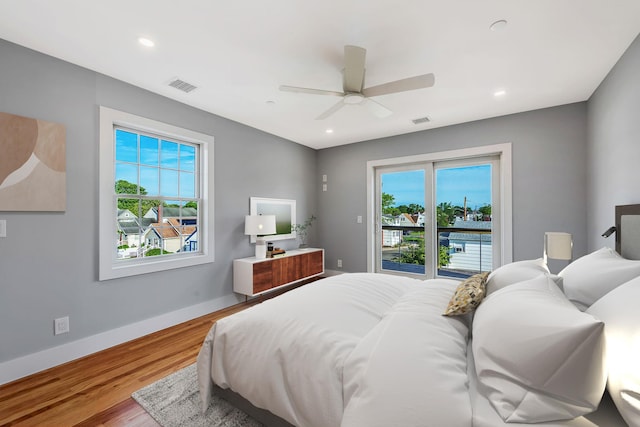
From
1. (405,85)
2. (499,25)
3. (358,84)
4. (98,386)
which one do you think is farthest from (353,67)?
(98,386)

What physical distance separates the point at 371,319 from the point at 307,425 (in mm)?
601

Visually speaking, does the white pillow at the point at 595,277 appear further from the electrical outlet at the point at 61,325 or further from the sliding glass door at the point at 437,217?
the electrical outlet at the point at 61,325

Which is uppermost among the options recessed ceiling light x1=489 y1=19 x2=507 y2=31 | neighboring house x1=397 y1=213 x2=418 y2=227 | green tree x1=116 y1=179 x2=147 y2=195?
recessed ceiling light x1=489 y1=19 x2=507 y2=31

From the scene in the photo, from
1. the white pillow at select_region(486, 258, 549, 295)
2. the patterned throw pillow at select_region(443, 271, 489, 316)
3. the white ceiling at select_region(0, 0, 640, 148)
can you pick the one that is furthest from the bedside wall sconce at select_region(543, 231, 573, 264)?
the white ceiling at select_region(0, 0, 640, 148)

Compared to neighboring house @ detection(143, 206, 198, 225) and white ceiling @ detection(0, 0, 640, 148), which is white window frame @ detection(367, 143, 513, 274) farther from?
neighboring house @ detection(143, 206, 198, 225)

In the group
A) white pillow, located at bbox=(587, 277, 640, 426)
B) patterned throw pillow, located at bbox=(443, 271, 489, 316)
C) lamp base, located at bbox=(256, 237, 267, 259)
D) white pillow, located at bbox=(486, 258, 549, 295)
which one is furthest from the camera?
lamp base, located at bbox=(256, 237, 267, 259)

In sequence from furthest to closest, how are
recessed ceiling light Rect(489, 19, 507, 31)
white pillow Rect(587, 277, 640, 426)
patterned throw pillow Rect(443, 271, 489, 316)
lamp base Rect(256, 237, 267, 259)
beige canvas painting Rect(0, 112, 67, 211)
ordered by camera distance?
lamp base Rect(256, 237, 267, 259) → beige canvas painting Rect(0, 112, 67, 211) → recessed ceiling light Rect(489, 19, 507, 31) → patterned throw pillow Rect(443, 271, 489, 316) → white pillow Rect(587, 277, 640, 426)

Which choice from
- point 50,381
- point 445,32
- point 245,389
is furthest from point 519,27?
point 50,381

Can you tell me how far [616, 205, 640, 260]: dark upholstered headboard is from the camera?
1.93 m

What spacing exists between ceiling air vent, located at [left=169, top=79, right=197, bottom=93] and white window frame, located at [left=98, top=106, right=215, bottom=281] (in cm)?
47

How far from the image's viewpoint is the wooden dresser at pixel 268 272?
3.60 meters

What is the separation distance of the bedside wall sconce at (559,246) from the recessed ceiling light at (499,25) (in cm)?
176

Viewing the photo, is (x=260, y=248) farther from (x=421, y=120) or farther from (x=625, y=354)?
(x=625, y=354)

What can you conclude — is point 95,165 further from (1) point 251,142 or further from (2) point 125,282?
(1) point 251,142
